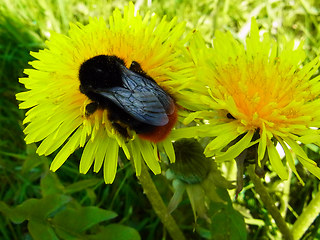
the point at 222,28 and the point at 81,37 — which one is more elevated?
the point at 81,37

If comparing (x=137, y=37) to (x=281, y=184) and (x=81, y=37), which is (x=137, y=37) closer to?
(x=81, y=37)

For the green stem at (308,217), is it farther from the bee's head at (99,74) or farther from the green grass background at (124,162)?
the bee's head at (99,74)

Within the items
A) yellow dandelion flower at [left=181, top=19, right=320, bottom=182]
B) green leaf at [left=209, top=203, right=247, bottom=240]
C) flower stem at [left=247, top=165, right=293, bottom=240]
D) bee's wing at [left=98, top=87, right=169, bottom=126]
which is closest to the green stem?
flower stem at [left=247, top=165, right=293, bottom=240]

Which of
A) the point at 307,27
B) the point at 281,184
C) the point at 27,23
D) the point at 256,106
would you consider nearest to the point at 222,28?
the point at 307,27

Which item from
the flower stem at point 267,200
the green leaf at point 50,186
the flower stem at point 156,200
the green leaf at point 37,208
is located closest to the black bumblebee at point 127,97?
the flower stem at point 156,200

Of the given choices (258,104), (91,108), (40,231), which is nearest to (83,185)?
(40,231)

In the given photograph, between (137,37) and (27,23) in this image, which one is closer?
(137,37)

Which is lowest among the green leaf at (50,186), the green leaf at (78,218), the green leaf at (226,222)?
the green leaf at (226,222)
